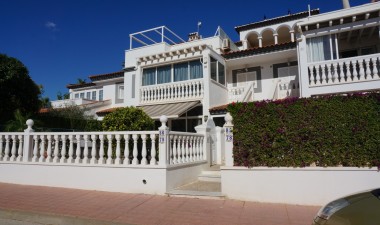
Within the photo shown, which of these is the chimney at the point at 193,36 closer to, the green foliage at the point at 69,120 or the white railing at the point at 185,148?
the green foliage at the point at 69,120

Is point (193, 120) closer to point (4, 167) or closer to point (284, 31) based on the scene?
point (4, 167)

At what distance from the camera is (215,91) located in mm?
18906

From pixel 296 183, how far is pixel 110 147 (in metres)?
6.00

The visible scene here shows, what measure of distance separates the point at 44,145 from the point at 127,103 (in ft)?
39.7

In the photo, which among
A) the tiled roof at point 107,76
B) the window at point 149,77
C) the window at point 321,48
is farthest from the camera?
the tiled roof at point 107,76

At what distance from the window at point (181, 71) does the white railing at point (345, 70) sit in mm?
8098

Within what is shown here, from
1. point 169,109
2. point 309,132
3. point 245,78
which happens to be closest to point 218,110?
point 169,109

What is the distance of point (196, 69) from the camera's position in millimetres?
18781

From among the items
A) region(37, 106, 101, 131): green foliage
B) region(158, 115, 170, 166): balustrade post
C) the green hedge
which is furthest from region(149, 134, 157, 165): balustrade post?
region(37, 106, 101, 131): green foliage

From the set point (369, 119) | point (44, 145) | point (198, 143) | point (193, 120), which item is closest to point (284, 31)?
Answer: point (193, 120)

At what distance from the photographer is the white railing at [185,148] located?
9406 mm

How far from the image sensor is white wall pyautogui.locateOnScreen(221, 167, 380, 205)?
7.07 meters

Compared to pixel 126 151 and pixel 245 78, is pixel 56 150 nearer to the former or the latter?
pixel 126 151

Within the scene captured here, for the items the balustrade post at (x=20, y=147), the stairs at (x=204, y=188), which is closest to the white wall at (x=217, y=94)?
the stairs at (x=204, y=188)
